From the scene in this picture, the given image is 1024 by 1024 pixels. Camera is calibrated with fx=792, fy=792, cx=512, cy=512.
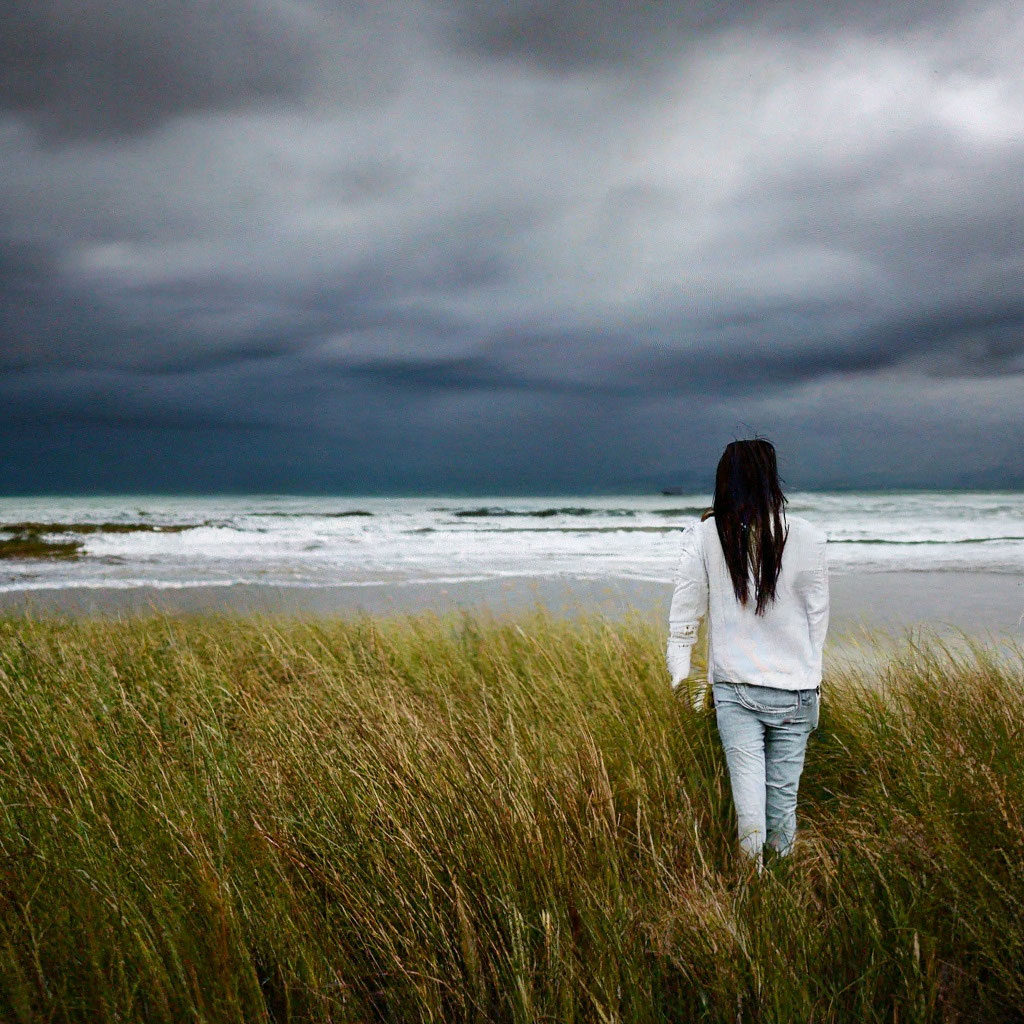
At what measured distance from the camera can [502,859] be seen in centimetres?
262

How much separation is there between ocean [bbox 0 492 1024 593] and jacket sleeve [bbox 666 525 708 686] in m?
12.1

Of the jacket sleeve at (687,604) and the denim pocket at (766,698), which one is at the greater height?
the jacket sleeve at (687,604)

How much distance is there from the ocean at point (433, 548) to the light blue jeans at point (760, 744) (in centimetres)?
1214

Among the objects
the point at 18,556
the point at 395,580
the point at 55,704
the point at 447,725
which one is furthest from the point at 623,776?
the point at 18,556

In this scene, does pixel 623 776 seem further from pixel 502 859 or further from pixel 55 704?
pixel 55 704

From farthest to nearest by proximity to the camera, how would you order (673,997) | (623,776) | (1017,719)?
(1017,719), (623,776), (673,997)

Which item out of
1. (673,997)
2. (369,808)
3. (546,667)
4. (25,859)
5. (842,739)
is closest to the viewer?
(673,997)

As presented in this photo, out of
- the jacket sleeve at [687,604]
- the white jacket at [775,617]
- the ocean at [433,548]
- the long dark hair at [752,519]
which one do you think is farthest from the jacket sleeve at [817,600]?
the ocean at [433,548]

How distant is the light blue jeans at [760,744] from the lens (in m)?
3.12

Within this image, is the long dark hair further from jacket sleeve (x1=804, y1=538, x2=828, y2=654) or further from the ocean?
the ocean

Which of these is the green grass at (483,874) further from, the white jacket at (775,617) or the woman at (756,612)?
the white jacket at (775,617)

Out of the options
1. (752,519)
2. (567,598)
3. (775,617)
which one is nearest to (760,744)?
(775,617)

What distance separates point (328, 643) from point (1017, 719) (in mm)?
4936

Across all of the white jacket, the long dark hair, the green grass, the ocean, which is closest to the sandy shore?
the ocean
